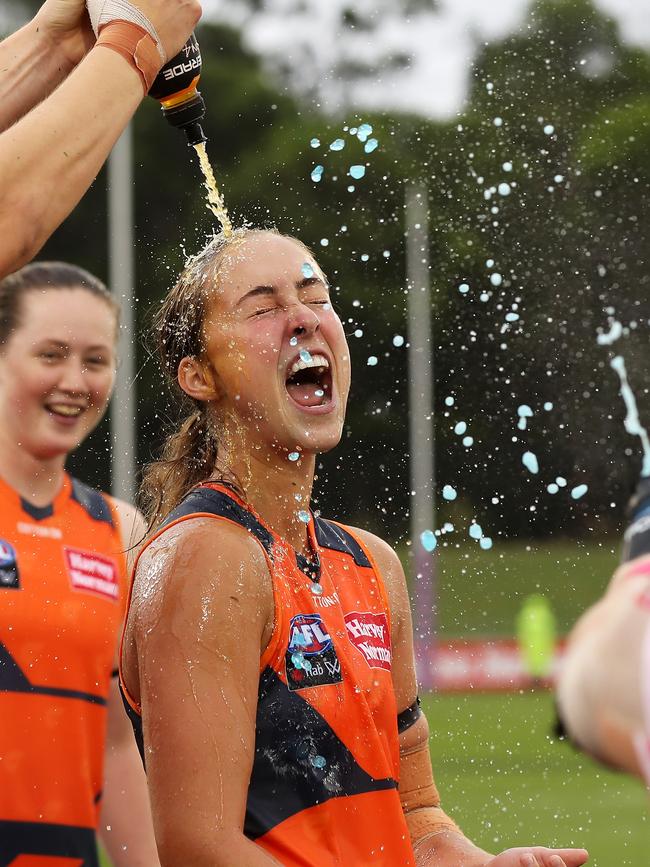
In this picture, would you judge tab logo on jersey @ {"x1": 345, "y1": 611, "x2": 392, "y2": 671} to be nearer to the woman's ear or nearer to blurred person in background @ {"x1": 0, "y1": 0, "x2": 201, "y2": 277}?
the woman's ear

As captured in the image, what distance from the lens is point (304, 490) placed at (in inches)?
123

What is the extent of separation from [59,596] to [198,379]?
1.03 metres

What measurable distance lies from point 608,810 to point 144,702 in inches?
369

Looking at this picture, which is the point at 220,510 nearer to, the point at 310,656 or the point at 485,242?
the point at 310,656

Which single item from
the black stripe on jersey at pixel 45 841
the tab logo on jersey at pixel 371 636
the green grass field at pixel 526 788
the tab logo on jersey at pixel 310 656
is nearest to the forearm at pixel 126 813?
the black stripe on jersey at pixel 45 841

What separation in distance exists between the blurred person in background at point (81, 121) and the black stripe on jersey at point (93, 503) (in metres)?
1.74

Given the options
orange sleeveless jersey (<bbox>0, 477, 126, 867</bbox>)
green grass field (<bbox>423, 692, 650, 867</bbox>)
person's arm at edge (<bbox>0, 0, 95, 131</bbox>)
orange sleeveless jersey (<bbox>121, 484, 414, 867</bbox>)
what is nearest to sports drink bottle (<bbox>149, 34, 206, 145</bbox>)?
person's arm at edge (<bbox>0, 0, 95, 131</bbox>)

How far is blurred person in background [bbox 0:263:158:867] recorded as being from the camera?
148 inches

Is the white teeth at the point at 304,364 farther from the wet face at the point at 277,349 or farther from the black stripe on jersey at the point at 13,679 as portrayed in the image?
the black stripe on jersey at the point at 13,679

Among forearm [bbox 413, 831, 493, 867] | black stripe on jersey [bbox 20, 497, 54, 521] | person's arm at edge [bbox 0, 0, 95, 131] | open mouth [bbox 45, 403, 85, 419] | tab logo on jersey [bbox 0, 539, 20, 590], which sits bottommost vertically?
forearm [bbox 413, 831, 493, 867]

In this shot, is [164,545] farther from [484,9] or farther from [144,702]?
[484,9]

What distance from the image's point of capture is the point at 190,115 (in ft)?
10.8

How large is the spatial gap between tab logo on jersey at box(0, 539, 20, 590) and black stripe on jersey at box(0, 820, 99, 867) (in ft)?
2.13

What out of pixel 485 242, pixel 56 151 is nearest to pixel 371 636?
pixel 56 151
